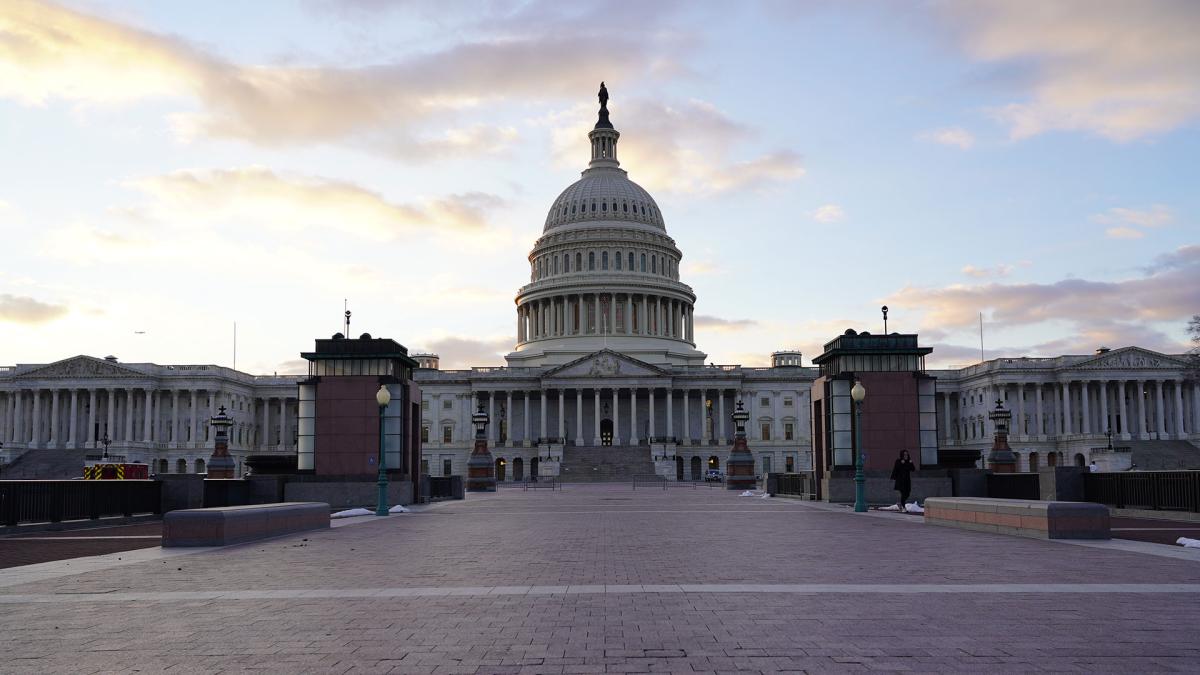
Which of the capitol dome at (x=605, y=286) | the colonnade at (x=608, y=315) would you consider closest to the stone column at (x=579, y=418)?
the capitol dome at (x=605, y=286)

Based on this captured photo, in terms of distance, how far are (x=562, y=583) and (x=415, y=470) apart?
1376 inches

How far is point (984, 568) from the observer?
17.8 metres

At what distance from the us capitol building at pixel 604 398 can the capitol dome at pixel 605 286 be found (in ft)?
1.03

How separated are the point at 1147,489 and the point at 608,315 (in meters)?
130

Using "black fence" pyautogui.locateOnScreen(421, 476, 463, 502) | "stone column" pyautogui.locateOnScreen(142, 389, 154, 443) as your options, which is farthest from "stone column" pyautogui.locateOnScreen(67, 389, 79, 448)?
"black fence" pyautogui.locateOnScreen(421, 476, 463, 502)

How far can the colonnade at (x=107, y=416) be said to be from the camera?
14162cm

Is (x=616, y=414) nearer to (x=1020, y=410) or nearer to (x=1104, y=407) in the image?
(x=1020, y=410)

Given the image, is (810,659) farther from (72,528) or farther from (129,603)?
(72,528)

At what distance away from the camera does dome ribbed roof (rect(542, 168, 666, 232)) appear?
170625mm

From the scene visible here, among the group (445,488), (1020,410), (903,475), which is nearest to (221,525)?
(903,475)

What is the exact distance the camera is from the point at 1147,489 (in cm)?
3497

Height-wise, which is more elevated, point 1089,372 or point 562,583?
point 1089,372

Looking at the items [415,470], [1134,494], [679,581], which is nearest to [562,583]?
[679,581]

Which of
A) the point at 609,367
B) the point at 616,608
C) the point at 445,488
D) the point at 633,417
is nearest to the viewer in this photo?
the point at 616,608
